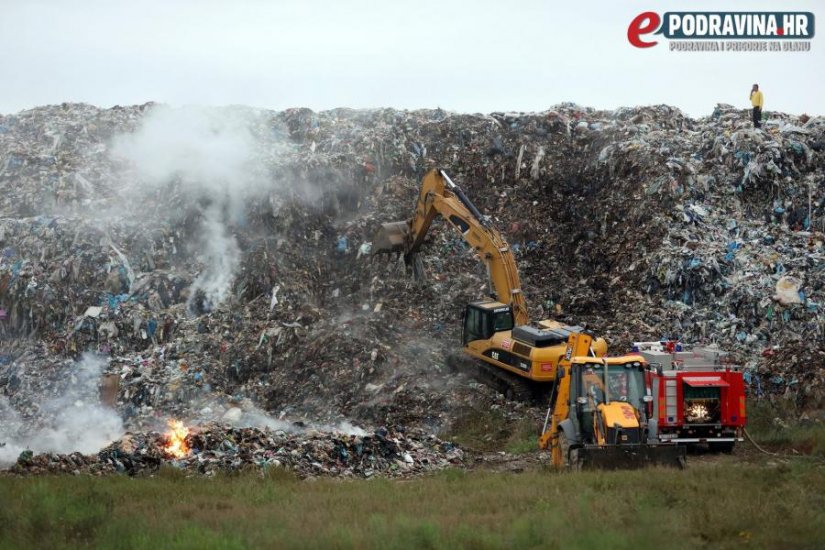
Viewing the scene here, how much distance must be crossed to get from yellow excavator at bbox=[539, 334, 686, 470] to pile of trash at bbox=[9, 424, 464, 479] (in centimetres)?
227

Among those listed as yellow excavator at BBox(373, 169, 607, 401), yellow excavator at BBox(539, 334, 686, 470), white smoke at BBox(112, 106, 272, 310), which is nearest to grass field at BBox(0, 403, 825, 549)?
yellow excavator at BBox(539, 334, 686, 470)

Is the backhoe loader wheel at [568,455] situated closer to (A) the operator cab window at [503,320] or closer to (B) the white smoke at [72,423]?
(A) the operator cab window at [503,320]

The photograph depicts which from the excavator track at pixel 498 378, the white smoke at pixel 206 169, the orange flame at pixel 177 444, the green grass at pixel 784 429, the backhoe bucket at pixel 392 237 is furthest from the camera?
the white smoke at pixel 206 169

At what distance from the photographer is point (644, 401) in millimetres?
11258

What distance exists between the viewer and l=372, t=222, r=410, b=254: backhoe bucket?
18.4 meters

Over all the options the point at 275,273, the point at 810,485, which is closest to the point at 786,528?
the point at 810,485

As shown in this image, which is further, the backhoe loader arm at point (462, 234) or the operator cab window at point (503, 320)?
the backhoe loader arm at point (462, 234)

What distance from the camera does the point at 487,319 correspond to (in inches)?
626

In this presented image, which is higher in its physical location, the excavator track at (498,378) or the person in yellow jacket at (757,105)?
the person in yellow jacket at (757,105)

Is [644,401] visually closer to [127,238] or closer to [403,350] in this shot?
[403,350]

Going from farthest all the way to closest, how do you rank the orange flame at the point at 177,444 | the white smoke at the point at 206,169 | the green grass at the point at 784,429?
the white smoke at the point at 206,169, the green grass at the point at 784,429, the orange flame at the point at 177,444

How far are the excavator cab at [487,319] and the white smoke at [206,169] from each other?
5.80 metres

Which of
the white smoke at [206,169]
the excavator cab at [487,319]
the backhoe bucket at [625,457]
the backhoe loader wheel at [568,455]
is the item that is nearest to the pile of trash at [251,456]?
the backhoe loader wheel at [568,455]

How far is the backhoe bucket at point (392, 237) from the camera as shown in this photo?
1841cm
